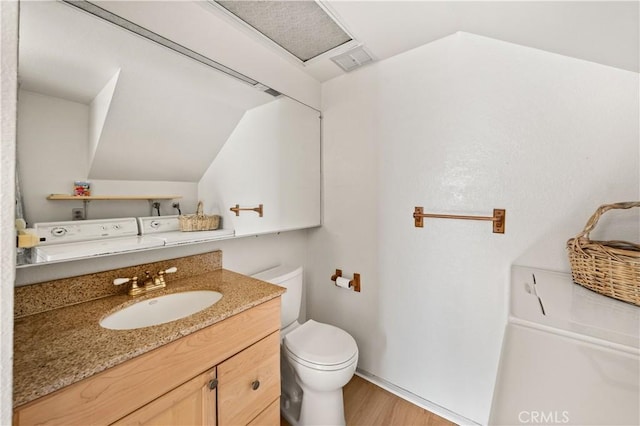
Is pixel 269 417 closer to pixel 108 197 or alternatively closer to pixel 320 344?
pixel 320 344

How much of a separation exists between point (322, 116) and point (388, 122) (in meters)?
0.58

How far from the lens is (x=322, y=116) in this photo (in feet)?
6.59

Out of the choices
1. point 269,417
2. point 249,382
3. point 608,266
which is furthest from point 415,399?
point 608,266

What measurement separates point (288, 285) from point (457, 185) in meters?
1.22

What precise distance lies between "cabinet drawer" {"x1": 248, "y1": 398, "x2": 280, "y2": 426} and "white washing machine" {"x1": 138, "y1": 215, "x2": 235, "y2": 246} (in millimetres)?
852

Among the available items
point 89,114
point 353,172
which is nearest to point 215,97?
point 89,114

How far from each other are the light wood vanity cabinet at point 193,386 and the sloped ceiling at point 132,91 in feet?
2.44

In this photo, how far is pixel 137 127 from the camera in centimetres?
111

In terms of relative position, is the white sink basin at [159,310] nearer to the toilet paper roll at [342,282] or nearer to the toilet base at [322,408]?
the toilet base at [322,408]

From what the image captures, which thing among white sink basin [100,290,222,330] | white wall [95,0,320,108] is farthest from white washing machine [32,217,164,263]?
white wall [95,0,320,108]

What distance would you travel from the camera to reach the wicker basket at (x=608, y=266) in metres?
0.82

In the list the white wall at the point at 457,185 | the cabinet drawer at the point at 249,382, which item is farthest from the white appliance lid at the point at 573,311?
the cabinet drawer at the point at 249,382

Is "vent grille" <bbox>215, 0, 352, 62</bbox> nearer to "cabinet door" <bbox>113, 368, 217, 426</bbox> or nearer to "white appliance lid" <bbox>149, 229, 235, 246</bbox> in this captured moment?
"white appliance lid" <bbox>149, 229, 235, 246</bbox>

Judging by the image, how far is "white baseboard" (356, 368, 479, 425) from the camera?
1470mm
